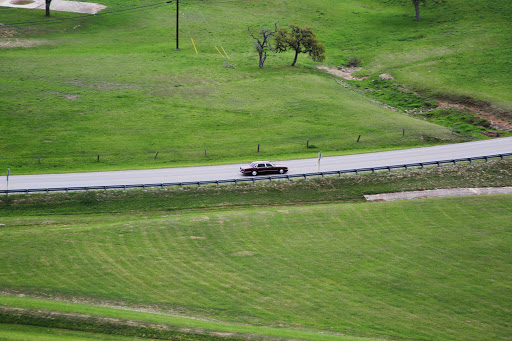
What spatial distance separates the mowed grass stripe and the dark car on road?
21.9ft

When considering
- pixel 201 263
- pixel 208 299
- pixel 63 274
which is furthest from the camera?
pixel 201 263

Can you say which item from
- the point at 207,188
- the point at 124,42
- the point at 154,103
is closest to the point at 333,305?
the point at 207,188

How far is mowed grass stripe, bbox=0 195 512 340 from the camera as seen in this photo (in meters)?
24.6

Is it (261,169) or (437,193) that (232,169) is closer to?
(261,169)

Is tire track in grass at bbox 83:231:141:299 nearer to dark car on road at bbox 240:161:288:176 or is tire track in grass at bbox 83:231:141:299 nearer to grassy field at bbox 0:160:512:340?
grassy field at bbox 0:160:512:340

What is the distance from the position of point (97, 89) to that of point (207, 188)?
36.4 metres

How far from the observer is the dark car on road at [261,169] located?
44.2 meters

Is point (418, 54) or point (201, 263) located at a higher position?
point (418, 54)

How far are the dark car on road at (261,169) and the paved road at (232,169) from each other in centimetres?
82

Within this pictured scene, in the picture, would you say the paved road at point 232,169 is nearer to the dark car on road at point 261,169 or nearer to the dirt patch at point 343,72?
the dark car on road at point 261,169

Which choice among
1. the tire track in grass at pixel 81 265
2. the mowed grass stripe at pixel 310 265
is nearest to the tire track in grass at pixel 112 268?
the mowed grass stripe at pixel 310 265

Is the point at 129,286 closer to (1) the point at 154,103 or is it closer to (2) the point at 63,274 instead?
(2) the point at 63,274

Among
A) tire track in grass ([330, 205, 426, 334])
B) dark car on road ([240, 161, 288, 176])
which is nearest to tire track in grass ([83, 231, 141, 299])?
tire track in grass ([330, 205, 426, 334])

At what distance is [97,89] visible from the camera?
226 feet
